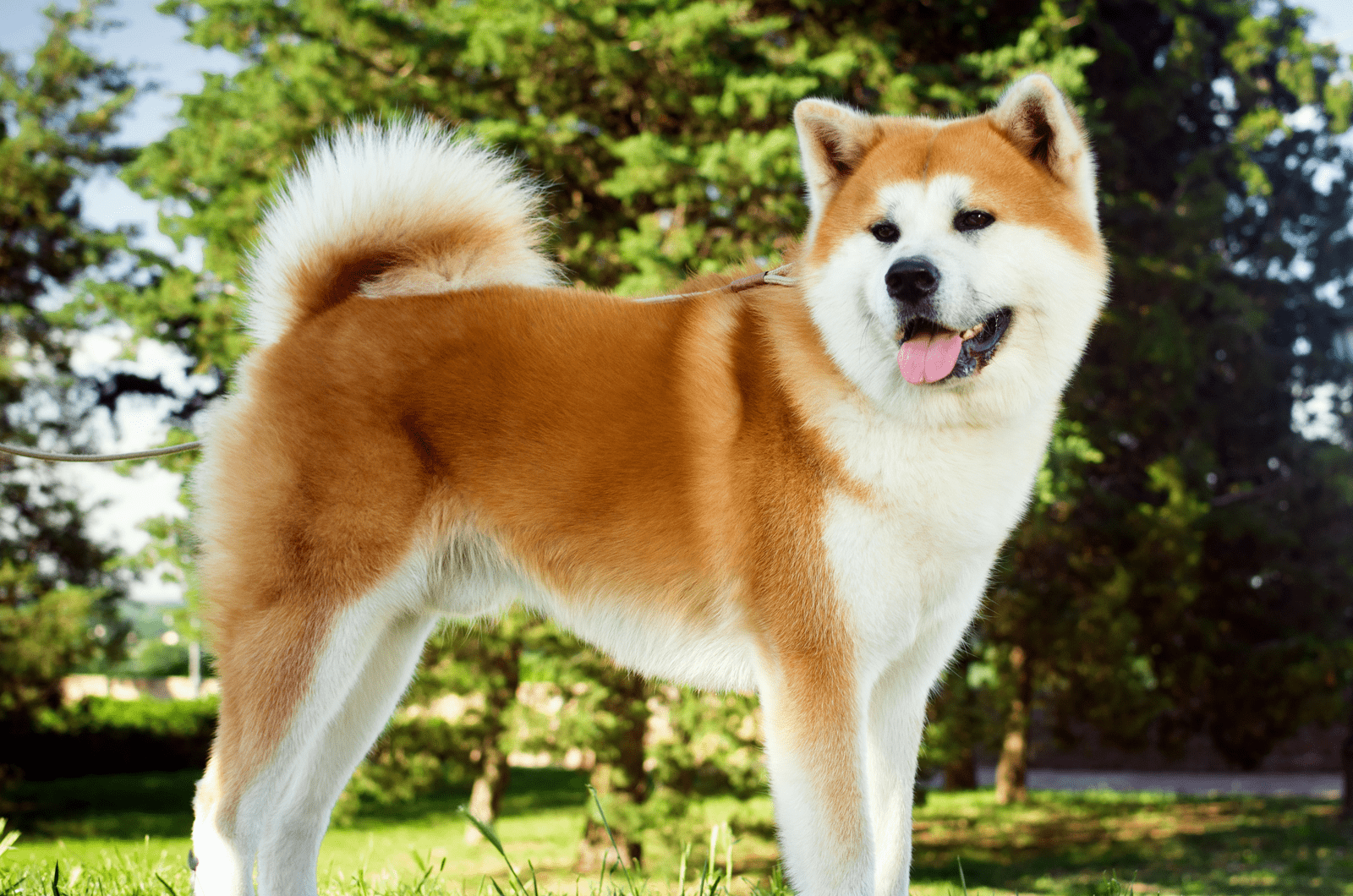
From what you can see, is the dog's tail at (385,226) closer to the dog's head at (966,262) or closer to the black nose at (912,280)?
the dog's head at (966,262)

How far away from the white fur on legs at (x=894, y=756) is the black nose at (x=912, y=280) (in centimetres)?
96

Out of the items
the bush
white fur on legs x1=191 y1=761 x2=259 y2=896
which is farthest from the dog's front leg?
the bush

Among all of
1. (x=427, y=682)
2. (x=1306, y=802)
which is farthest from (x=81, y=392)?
(x=1306, y=802)

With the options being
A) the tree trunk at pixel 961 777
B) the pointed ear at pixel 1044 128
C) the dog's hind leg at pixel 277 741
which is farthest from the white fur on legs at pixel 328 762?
the tree trunk at pixel 961 777

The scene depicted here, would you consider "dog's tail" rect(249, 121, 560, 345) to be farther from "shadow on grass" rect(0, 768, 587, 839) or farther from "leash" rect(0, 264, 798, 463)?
"shadow on grass" rect(0, 768, 587, 839)

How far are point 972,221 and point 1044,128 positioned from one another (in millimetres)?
375

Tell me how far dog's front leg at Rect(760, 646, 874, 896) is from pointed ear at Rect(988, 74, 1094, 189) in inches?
53.3

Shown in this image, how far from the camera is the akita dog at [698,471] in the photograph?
2471 millimetres

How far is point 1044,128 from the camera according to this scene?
2627 mm

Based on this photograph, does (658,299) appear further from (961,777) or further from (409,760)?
(961,777)

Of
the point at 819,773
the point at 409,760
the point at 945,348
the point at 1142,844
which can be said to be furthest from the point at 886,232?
the point at 1142,844

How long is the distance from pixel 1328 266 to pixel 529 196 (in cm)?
1440

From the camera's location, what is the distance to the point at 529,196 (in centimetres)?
321

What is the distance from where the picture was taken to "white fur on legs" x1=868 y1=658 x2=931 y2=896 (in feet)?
8.80
